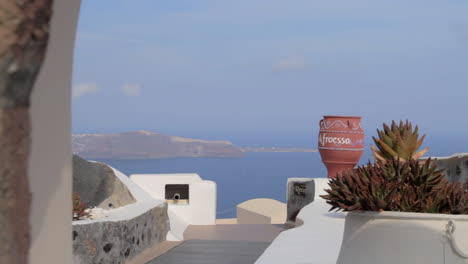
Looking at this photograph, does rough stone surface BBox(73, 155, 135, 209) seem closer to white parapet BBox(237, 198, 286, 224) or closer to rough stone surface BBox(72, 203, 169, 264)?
rough stone surface BBox(72, 203, 169, 264)

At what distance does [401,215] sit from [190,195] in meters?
11.6

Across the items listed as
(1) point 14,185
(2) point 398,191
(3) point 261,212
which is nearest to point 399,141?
(2) point 398,191

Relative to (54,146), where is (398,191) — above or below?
below

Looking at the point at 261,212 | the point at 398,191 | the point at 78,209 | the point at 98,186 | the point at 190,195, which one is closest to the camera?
the point at 398,191

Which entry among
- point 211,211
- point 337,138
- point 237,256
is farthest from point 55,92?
point 211,211

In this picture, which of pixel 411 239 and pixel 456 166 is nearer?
pixel 411 239

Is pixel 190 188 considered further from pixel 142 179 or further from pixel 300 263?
pixel 300 263

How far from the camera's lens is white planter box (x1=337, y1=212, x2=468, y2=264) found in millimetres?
2242

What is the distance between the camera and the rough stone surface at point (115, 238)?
674 cm

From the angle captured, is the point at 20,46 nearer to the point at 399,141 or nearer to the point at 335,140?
the point at 399,141

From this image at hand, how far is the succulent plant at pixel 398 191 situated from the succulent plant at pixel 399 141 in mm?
990

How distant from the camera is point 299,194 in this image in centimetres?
1158

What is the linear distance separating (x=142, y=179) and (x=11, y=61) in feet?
42.8

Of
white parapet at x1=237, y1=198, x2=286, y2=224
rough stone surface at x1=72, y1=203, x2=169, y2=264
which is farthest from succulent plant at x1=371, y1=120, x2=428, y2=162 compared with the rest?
white parapet at x1=237, y1=198, x2=286, y2=224
